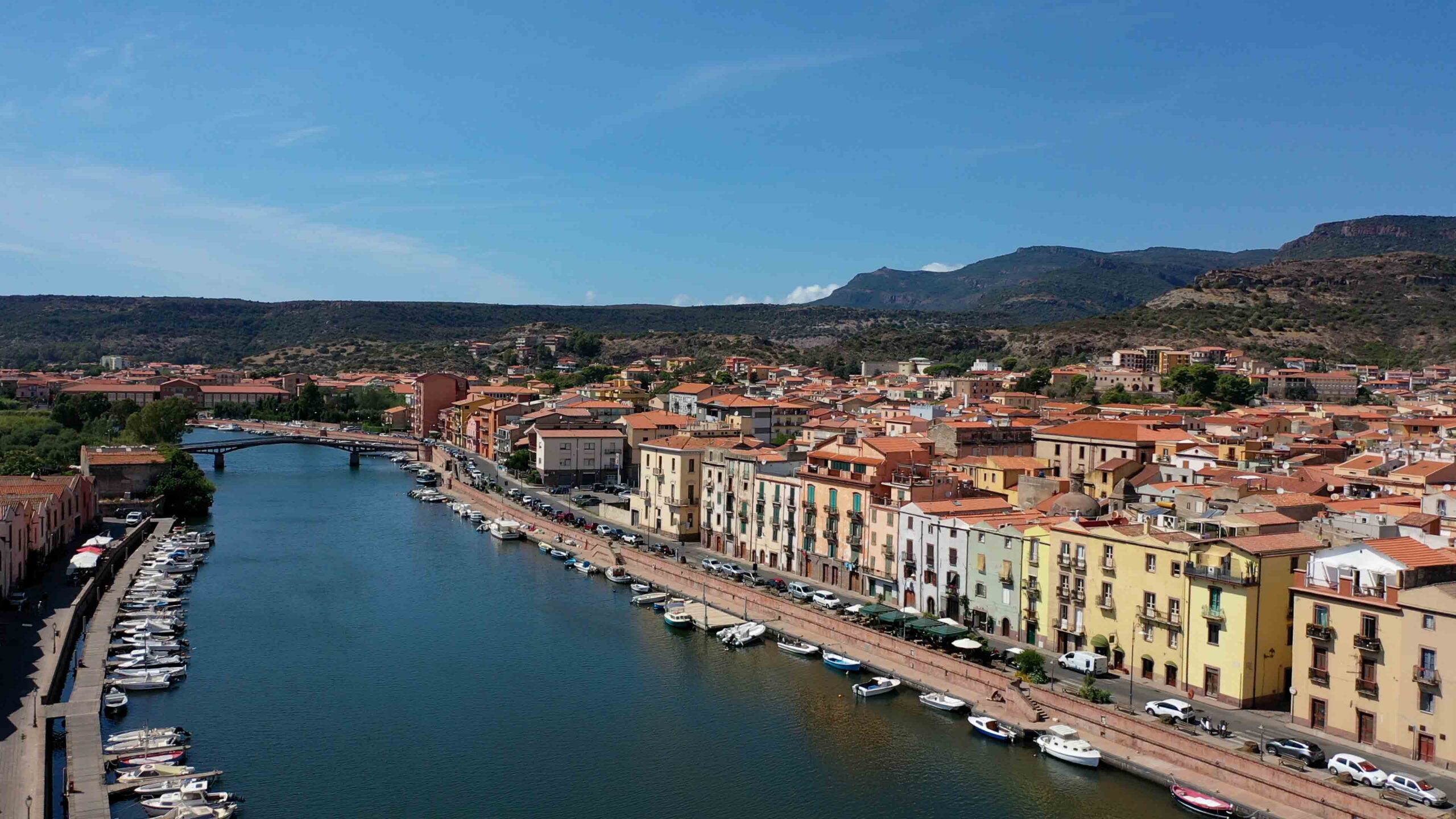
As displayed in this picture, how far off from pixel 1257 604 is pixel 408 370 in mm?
162470

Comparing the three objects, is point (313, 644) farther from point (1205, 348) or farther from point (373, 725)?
point (1205, 348)

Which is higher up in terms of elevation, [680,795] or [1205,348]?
[1205,348]

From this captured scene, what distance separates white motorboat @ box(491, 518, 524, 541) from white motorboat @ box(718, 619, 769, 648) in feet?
72.5

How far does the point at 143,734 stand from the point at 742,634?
17639 mm

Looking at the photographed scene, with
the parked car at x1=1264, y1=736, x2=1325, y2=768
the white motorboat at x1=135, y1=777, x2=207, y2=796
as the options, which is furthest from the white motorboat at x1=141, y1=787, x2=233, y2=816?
the parked car at x1=1264, y1=736, x2=1325, y2=768

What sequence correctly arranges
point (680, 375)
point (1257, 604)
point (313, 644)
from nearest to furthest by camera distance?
1. point (1257, 604)
2. point (313, 644)
3. point (680, 375)

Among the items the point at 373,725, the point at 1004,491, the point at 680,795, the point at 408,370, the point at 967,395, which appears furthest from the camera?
the point at 408,370

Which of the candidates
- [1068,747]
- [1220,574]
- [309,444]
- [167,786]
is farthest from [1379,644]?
[309,444]

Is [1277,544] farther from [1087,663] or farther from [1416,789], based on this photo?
[1416,789]

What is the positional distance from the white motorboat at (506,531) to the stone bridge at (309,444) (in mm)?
37606

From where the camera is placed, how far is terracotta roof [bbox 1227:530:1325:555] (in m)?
28.4

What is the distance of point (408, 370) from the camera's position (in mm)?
179000

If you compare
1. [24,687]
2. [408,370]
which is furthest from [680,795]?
[408,370]

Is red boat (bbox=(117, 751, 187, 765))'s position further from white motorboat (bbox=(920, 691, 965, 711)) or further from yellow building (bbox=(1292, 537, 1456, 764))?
yellow building (bbox=(1292, 537, 1456, 764))
